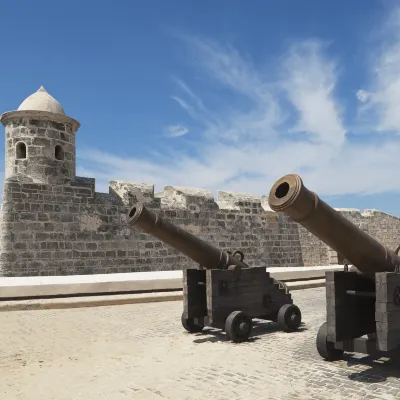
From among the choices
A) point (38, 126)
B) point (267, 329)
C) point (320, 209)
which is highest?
point (38, 126)

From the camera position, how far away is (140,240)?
1139cm

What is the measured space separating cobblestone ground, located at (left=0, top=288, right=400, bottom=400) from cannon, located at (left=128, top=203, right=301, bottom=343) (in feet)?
0.67

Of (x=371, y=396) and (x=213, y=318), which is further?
(x=213, y=318)

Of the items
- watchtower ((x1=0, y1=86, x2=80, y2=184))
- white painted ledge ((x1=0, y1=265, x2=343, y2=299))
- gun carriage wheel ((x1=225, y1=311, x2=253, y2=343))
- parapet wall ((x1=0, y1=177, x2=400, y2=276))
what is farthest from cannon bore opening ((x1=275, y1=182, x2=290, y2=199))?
watchtower ((x1=0, y1=86, x2=80, y2=184))

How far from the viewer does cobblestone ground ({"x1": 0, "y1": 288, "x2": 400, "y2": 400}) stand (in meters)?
3.39

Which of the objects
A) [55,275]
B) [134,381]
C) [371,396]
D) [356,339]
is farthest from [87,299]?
[371,396]

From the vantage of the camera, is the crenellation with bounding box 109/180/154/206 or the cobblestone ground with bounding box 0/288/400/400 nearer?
the cobblestone ground with bounding box 0/288/400/400

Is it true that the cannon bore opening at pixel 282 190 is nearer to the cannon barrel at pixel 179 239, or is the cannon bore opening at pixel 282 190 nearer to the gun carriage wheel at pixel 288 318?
the cannon barrel at pixel 179 239

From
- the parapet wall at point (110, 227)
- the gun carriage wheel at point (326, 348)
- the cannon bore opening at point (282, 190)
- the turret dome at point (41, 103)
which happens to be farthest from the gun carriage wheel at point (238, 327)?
the turret dome at point (41, 103)

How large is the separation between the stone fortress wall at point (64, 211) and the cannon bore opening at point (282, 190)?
25.4ft

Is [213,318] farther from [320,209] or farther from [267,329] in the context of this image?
[320,209]

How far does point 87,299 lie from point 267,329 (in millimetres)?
3515

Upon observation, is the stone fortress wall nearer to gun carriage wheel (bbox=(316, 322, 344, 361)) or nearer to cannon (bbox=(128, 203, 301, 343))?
cannon (bbox=(128, 203, 301, 343))

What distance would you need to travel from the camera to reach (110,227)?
10969 millimetres
